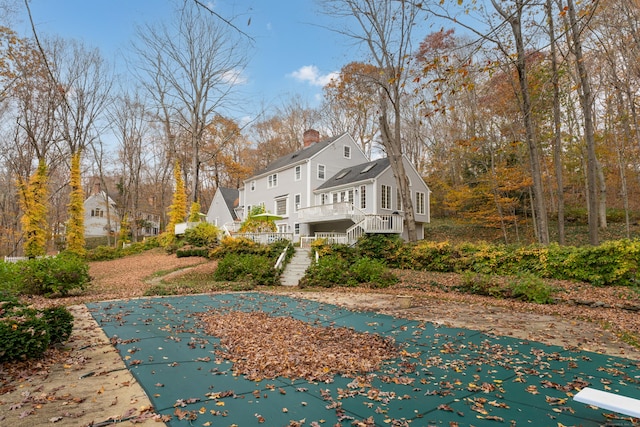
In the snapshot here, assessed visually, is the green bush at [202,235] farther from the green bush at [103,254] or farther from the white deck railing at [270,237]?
the green bush at [103,254]

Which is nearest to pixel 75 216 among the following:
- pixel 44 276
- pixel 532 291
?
pixel 44 276

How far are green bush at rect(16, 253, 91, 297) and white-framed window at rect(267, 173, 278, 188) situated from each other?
1738cm

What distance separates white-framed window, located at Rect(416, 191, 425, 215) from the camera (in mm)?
22867

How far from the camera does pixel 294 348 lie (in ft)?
15.8

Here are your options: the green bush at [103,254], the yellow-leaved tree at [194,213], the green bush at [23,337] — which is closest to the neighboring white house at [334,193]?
the yellow-leaved tree at [194,213]

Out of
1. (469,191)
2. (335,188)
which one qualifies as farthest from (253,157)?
(469,191)

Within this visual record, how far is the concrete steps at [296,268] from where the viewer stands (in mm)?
13122

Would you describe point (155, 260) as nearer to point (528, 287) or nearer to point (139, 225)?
point (528, 287)

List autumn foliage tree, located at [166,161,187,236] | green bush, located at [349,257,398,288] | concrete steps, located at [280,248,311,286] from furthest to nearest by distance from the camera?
1. autumn foliage tree, located at [166,161,187,236]
2. concrete steps, located at [280,248,311,286]
3. green bush, located at [349,257,398,288]

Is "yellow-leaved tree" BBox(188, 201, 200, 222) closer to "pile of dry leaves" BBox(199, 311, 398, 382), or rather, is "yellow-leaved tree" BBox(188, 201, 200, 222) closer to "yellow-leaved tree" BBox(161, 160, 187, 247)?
"yellow-leaved tree" BBox(161, 160, 187, 247)

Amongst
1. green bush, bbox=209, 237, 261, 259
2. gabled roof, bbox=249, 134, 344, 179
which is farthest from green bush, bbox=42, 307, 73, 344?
gabled roof, bbox=249, 134, 344, 179

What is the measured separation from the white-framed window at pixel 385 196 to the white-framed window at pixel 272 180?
8.71 metres

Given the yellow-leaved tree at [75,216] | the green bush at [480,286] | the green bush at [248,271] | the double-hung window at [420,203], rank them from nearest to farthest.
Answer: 1. the green bush at [480,286]
2. the green bush at [248,271]
3. the yellow-leaved tree at [75,216]
4. the double-hung window at [420,203]

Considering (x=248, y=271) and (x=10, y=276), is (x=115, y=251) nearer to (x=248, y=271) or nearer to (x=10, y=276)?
(x=248, y=271)
